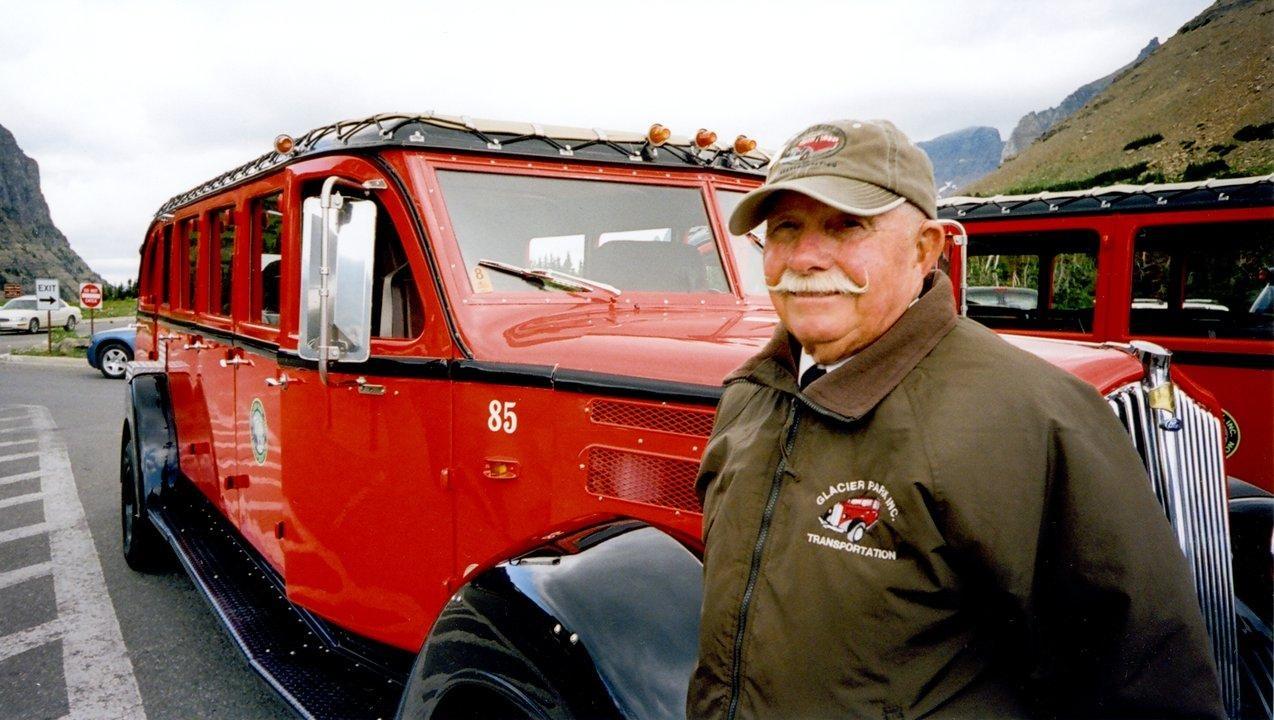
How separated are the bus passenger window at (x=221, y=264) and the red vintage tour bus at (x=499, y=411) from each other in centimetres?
45

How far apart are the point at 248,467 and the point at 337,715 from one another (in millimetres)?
1534

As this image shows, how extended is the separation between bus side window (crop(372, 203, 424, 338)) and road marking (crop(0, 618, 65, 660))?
2.86 metres

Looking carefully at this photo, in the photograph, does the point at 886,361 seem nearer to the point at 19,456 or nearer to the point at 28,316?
the point at 19,456

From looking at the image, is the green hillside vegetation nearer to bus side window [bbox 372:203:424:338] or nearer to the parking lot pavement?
bus side window [bbox 372:203:424:338]

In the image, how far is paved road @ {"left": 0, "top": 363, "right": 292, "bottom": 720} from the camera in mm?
3600

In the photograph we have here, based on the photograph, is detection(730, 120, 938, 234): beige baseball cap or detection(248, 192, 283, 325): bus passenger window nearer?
detection(730, 120, 938, 234): beige baseball cap

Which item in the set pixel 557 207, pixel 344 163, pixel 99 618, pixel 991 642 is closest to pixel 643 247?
pixel 557 207

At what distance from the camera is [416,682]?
215cm

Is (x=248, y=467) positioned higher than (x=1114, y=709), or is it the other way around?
(x=1114, y=709)

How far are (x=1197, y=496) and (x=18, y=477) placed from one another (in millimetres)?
9084

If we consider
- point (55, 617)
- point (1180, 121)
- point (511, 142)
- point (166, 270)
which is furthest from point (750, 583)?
point (1180, 121)

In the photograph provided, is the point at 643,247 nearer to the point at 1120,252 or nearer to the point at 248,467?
the point at 248,467

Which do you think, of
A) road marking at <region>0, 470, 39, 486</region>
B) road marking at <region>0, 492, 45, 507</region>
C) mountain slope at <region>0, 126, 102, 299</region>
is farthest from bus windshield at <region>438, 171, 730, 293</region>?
mountain slope at <region>0, 126, 102, 299</region>

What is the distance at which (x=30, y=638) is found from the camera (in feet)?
13.8
